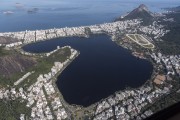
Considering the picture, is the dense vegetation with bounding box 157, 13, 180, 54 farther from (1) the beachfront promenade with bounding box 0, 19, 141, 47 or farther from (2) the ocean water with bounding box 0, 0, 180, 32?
(2) the ocean water with bounding box 0, 0, 180, 32

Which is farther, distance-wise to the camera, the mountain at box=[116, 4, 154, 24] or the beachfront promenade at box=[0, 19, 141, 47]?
the mountain at box=[116, 4, 154, 24]

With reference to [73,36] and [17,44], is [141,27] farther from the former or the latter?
[17,44]

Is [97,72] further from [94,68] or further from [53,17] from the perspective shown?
[53,17]

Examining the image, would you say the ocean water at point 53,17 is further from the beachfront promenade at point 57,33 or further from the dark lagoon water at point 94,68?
the beachfront promenade at point 57,33

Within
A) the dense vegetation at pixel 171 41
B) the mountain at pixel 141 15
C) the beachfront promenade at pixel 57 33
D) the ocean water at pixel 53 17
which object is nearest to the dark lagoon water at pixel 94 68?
the ocean water at pixel 53 17

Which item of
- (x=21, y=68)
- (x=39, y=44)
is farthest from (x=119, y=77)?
(x=39, y=44)

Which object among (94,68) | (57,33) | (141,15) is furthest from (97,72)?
(141,15)

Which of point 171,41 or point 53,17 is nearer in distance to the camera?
point 171,41

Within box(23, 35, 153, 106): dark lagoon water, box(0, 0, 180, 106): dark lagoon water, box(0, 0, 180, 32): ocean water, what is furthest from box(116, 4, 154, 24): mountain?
box(23, 35, 153, 106): dark lagoon water
